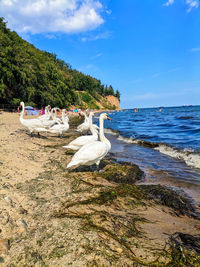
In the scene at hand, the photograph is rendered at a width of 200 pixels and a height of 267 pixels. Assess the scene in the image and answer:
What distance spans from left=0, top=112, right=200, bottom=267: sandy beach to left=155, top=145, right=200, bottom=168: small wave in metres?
4.37

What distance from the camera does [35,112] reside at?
3750 centimetres

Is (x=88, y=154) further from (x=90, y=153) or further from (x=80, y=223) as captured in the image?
(x=80, y=223)

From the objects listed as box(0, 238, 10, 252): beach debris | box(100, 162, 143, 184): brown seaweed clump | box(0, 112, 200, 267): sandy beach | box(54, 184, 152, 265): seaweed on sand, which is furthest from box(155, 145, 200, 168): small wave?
box(0, 238, 10, 252): beach debris

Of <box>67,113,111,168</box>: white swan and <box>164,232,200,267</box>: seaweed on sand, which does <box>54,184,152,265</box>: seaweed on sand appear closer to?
<box>164,232,200,267</box>: seaweed on sand

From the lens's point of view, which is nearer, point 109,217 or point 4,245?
point 4,245

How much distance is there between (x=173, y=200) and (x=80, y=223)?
243cm

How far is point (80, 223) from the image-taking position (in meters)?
2.89

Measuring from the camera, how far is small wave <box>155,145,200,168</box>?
25.7 feet

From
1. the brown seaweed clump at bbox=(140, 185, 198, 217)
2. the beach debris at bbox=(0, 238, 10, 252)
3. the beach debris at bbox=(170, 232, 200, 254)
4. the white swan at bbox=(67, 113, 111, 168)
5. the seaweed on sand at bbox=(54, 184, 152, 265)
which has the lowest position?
the brown seaweed clump at bbox=(140, 185, 198, 217)

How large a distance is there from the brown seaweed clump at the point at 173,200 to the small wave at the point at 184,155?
3738 millimetres

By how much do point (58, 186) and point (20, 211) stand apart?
140 centimetres

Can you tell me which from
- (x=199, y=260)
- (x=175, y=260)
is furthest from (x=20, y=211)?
(x=199, y=260)

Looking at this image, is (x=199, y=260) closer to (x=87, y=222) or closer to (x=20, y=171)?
(x=87, y=222)

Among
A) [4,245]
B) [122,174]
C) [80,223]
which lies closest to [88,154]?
[122,174]
